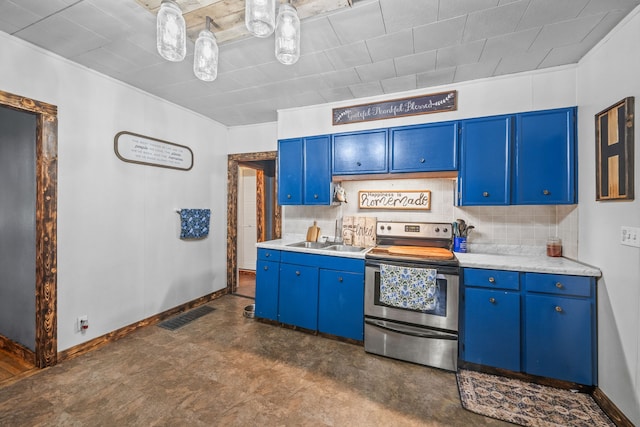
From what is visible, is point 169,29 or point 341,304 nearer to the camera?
point 169,29

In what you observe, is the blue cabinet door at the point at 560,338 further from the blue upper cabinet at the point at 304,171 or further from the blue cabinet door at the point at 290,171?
the blue cabinet door at the point at 290,171

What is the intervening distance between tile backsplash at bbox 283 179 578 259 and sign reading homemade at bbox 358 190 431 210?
48 millimetres

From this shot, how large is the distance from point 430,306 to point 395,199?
1222mm

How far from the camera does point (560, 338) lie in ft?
6.51

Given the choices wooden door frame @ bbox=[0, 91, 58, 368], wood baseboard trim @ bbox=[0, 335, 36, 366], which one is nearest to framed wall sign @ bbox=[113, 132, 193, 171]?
wooden door frame @ bbox=[0, 91, 58, 368]

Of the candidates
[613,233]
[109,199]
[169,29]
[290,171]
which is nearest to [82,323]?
[109,199]

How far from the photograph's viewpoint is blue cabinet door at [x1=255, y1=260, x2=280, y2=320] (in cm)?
301

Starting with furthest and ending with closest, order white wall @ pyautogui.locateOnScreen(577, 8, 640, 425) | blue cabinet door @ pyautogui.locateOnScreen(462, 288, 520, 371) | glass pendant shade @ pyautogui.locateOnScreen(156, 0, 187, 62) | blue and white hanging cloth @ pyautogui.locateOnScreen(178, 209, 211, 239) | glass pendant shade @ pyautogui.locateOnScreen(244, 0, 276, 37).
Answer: blue and white hanging cloth @ pyautogui.locateOnScreen(178, 209, 211, 239) < blue cabinet door @ pyautogui.locateOnScreen(462, 288, 520, 371) < white wall @ pyautogui.locateOnScreen(577, 8, 640, 425) < glass pendant shade @ pyautogui.locateOnScreen(156, 0, 187, 62) < glass pendant shade @ pyautogui.locateOnScreen(244, 0, 276, 37)

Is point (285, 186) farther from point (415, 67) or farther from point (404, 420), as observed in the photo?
point (404, 420)

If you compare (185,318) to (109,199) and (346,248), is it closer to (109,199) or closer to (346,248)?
(109,199)

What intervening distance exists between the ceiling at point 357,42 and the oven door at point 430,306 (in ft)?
5.76

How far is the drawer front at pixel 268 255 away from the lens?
3.02 m

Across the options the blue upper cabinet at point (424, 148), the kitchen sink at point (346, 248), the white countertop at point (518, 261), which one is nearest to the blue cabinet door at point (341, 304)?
the white countertop at point (518, 261)

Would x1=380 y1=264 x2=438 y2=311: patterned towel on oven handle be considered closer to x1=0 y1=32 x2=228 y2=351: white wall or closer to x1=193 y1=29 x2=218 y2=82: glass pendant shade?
x1=193 y1=29 x2=218 y2=82: glass pendant shade
